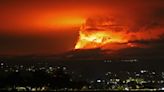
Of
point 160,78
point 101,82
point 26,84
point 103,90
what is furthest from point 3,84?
point 160,78

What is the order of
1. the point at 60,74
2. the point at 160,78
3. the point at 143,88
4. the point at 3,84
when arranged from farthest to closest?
1. the point at 160,78
2. the point at 143,88
3. the point at 60,74
4. the point at 3,84

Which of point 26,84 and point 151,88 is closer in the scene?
point 26,84

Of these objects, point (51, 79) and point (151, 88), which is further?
point (151, 88)

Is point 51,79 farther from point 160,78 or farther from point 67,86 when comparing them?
point 160,78

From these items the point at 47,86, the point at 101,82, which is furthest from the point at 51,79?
the point at 101,82

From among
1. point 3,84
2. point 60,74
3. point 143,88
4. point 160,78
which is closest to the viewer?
point 3,84

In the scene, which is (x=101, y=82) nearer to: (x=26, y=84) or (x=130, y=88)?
(x=130, y=88)

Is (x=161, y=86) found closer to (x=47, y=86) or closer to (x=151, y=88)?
(x=151, y=88)
